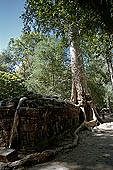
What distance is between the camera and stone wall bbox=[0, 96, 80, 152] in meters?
4.95

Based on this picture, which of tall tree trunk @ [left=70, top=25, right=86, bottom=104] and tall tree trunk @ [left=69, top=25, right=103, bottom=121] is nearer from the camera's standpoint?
tall tree trunk @ [left=69, top=25, right=103, bottom=121]

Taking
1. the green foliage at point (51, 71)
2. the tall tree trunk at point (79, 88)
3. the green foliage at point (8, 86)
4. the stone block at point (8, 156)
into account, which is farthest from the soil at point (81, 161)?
the green foliage at point (51, 71)

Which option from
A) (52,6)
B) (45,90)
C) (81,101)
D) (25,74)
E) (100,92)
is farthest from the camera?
(25,74)

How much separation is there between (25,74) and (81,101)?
18.3m

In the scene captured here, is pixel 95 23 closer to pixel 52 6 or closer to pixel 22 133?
pixel 52 6

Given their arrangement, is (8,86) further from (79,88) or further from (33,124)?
(33,124)

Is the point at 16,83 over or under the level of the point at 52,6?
over

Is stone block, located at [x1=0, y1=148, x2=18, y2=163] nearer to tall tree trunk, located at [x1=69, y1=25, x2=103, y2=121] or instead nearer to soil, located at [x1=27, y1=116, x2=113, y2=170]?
soil, located at [x1=27, y1=116, x2=113, y2=170]

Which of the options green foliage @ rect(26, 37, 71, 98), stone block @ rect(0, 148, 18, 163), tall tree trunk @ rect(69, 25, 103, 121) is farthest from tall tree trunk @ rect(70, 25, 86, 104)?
stone block @ rect(0, 148, 18, 163)

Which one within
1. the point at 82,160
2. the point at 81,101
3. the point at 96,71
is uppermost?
the point at 96,71

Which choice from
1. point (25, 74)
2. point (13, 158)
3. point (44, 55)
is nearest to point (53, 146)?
point (13, 158)

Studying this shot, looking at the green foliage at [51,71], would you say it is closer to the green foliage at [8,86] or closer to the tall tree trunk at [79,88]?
the green foliage at [8,86]

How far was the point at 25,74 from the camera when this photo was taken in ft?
89.4

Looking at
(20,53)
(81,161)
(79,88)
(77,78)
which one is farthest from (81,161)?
(20,53)
